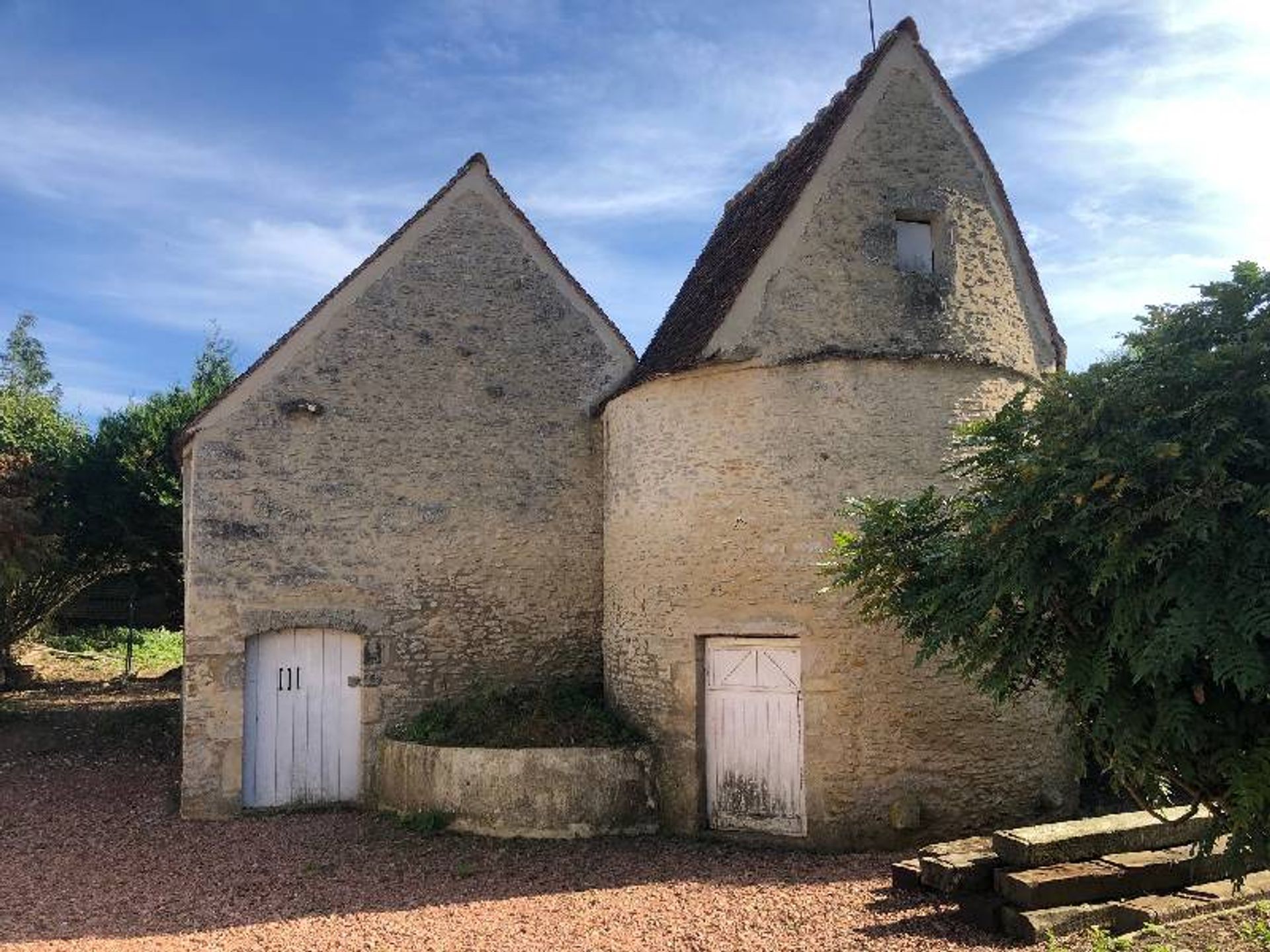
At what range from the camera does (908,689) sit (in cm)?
880

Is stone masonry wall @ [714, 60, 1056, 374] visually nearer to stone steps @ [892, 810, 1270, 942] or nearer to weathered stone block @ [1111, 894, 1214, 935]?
stone steps @ [892, 810, 1270, 942]

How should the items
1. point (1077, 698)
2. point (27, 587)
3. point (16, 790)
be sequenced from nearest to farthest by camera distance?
point (1077, 698)
point (16, 790)
point (27, 587)

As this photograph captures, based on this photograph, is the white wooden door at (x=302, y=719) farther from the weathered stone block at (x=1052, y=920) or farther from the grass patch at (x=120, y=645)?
the grass patch at (x=120, y=645)

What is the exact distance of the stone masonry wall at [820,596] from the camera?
8.74 m

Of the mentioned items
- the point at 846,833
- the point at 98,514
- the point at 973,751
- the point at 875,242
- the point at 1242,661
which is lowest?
the point at 846,833

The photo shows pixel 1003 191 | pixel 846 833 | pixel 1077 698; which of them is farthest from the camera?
pixel 1003 191

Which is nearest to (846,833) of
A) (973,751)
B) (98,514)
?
(973,751)

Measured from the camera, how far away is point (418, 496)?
37.1 ft

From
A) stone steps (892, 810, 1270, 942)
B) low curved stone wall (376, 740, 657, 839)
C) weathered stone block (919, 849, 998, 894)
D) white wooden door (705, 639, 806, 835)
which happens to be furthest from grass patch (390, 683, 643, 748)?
stone steps (892, 810, 1270, 942)

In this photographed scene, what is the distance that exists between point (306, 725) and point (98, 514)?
10.5 metres

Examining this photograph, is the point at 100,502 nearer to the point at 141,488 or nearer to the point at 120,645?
the point at 141,488

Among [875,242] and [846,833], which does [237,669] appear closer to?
[846,833]

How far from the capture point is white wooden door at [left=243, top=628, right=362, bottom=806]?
10.6 metres

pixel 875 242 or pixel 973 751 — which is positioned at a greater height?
pixel 875 242
